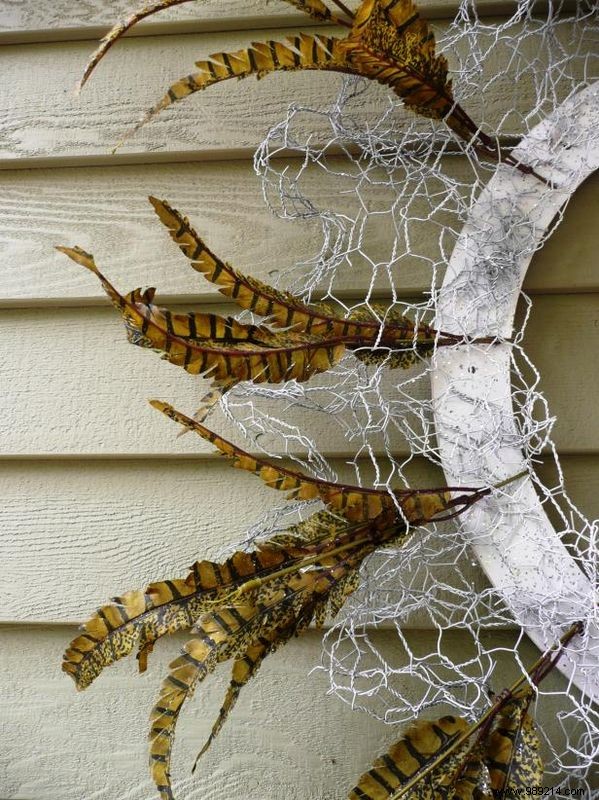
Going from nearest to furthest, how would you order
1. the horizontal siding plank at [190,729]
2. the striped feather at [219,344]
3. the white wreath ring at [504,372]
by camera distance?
the striped feather at [219,344] < the white wreath ring at [504,372] < the horizontal siding plank at [190,729]

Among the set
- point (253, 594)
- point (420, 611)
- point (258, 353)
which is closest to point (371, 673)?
point (420, 611)

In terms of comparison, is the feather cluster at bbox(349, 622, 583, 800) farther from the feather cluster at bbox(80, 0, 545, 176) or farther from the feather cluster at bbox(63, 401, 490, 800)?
the feather cluster at bbox(80, 0, 545, 176)

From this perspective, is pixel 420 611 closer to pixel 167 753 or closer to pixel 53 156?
pixel 167 753

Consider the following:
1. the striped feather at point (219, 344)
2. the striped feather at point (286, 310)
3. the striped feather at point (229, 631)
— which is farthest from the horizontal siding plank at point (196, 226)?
the striped feather at point (229, 631)

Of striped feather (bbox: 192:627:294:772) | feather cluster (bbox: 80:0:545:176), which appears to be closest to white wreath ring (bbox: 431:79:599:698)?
feather cluster (bbox: 80:0:545:176)

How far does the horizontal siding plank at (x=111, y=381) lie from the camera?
836mm

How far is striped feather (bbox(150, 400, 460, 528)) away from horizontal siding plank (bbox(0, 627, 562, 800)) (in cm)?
24

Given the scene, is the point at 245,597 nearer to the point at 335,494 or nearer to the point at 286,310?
the point at 335,494

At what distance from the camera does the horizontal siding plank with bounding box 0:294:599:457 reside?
2.74 feet

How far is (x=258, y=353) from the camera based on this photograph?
0.61 metres

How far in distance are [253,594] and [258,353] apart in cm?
20

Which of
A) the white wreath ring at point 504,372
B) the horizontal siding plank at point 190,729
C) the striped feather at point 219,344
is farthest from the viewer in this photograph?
the horizontal siding plank at point 190,729

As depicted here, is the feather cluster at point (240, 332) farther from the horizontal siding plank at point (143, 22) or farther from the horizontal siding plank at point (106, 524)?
the horizontal siding plank at point (143, 22)

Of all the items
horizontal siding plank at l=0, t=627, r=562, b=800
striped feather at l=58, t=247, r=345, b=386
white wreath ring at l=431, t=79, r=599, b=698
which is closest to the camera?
striped feather at l=58, t=247, r=345, b=386
